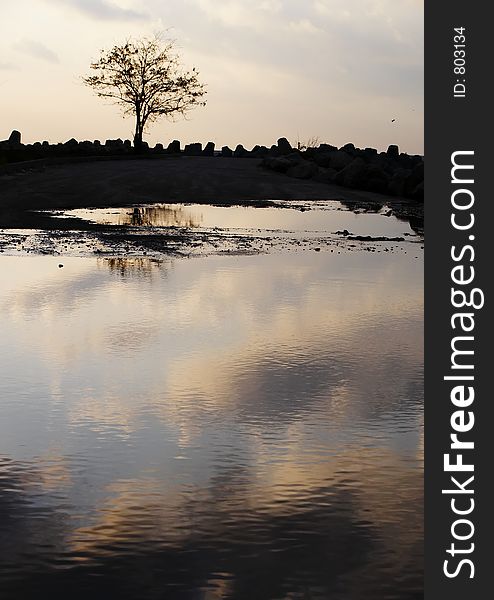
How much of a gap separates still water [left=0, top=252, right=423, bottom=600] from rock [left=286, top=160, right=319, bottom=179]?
2449cm

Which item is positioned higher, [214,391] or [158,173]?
[158,173]

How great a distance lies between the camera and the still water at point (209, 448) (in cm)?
410

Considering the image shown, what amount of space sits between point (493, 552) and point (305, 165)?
3158 centimetres

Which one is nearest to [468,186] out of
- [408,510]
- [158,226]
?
[408,510]

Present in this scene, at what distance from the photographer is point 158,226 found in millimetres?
19141

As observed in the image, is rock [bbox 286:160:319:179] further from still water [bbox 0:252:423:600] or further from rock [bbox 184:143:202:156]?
rock [bbox 184:143:202:156]

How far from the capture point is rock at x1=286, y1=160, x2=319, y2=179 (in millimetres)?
34750

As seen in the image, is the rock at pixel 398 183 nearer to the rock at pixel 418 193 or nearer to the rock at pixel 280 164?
the rock at pixel 418 193

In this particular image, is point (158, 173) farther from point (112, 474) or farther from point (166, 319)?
point (112, 474)

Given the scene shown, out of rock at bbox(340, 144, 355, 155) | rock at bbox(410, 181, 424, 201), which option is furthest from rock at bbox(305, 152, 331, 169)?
rock at bbox(340, 144, 355, 155)

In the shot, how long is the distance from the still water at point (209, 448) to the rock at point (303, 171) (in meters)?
24.5

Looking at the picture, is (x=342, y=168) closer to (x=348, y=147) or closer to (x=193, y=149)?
(x=348, y=147)

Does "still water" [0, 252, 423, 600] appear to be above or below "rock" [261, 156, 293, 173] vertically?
below

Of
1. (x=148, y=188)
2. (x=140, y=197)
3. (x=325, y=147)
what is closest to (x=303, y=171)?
(x=148, y=188)
